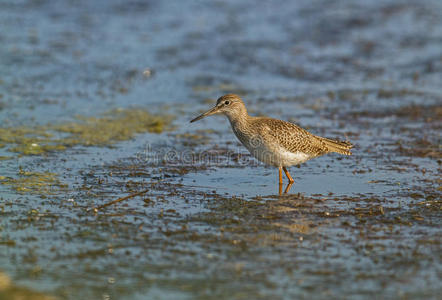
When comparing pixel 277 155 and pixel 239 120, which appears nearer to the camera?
pixel 277 155

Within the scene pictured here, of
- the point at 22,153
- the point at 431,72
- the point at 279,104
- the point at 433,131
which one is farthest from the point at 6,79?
the point at 431,72

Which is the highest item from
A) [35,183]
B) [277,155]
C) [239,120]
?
[239,120]

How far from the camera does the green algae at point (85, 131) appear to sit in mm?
9297

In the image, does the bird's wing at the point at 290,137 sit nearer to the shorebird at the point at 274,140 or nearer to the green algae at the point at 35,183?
the shorebird at the point at 274,140

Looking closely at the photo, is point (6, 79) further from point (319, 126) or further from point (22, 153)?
point (319, 126)

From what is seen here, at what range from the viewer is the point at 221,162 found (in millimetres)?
9070

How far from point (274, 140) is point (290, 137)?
235 millimetres

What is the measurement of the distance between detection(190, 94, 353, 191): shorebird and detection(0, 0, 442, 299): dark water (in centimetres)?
38

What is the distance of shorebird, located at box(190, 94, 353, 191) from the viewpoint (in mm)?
8117

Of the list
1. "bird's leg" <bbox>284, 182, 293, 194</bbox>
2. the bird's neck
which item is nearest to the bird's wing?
the bird's neck

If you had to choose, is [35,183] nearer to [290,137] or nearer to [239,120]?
[239,120]

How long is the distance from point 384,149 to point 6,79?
24.8 feet

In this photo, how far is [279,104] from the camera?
12078 millimetres

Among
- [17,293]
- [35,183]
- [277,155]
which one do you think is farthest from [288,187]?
[17,293]
